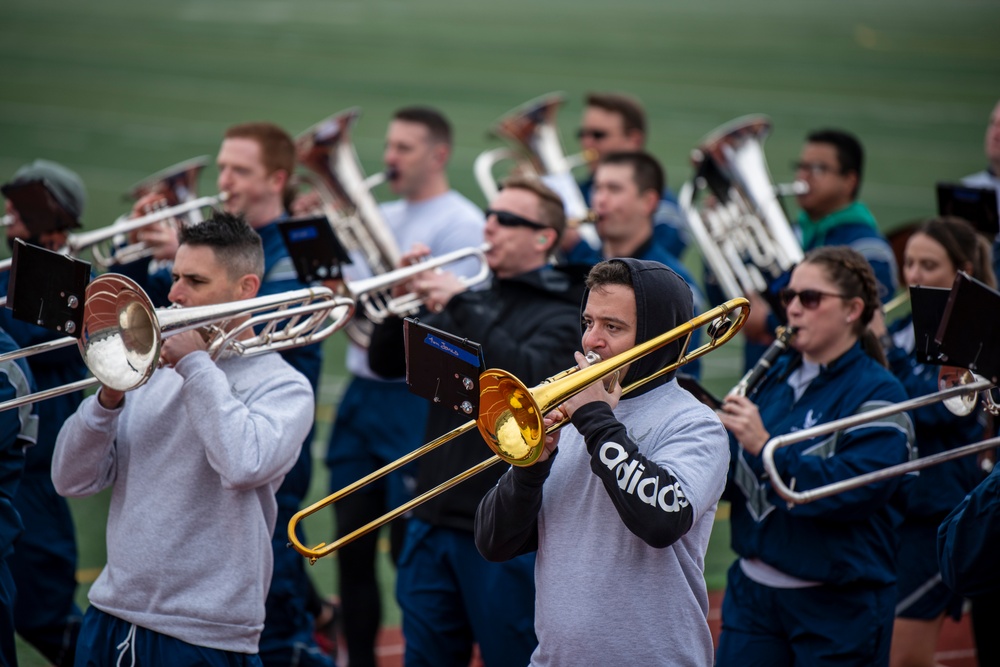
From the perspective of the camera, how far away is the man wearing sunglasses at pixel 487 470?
4945 mm

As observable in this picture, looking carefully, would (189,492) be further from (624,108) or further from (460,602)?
(624,108)

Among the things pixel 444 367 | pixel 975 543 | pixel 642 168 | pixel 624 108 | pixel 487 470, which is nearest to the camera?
pixel 444 367

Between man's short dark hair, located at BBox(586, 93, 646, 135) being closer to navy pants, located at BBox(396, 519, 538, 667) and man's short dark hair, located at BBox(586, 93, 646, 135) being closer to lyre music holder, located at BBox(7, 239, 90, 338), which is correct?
navy pants, located at BBox(396, 519, 538, 667)

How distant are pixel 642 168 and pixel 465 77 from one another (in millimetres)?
19791

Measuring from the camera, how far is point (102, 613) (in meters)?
4.07

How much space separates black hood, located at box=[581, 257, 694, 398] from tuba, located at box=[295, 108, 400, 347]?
307cm

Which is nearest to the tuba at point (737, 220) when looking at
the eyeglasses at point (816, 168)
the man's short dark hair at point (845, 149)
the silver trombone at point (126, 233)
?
the eyeglasses at point (816, 168)

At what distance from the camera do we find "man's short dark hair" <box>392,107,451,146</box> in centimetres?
729

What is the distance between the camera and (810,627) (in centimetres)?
447

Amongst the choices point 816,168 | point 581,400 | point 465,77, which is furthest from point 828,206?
point 465,77

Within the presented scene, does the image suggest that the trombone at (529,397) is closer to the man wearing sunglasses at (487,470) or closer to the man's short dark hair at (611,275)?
the man's short dark hair at (611,275)

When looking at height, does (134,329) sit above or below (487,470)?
above

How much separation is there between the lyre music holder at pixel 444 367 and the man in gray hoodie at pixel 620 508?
0.74 ft

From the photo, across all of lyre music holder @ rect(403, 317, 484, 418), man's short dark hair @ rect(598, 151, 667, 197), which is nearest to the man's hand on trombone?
lyre music holder @ rect(403, 317, 484, 418)
